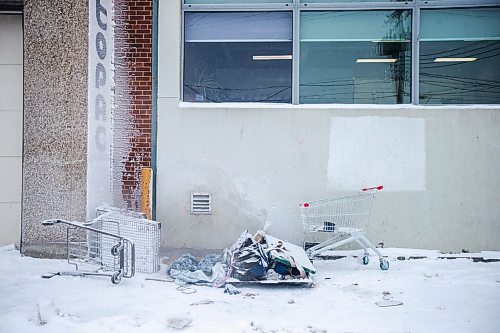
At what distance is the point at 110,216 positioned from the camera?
638cm

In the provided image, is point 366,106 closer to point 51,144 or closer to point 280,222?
point 280,222

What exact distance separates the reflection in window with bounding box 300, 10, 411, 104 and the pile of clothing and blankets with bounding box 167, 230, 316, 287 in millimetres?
2568

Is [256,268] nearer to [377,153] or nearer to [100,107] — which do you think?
[377,153]

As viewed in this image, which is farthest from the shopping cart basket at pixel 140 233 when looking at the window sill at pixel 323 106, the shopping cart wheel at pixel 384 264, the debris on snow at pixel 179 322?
the shopping cart wheel at pixel 384 264

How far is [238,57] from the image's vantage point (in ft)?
25.2

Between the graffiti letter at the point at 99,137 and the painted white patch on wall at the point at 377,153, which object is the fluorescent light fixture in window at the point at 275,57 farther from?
the graffiti letter at the point at 99,137

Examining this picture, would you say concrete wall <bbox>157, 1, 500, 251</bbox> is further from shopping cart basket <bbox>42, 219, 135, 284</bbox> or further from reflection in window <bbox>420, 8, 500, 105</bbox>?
shopping cart basket <bbox>42, 219, 135, 284</bbox>

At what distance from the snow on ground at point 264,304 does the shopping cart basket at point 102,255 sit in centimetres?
13

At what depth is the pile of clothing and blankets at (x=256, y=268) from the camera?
5867mm

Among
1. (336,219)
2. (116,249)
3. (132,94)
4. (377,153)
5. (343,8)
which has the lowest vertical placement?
(116,249)

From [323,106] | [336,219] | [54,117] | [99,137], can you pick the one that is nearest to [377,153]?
[323,106]

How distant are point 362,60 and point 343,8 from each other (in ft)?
2.82

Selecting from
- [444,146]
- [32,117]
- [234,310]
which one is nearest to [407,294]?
[234,310]

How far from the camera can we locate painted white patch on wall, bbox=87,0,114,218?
6.95 metres
